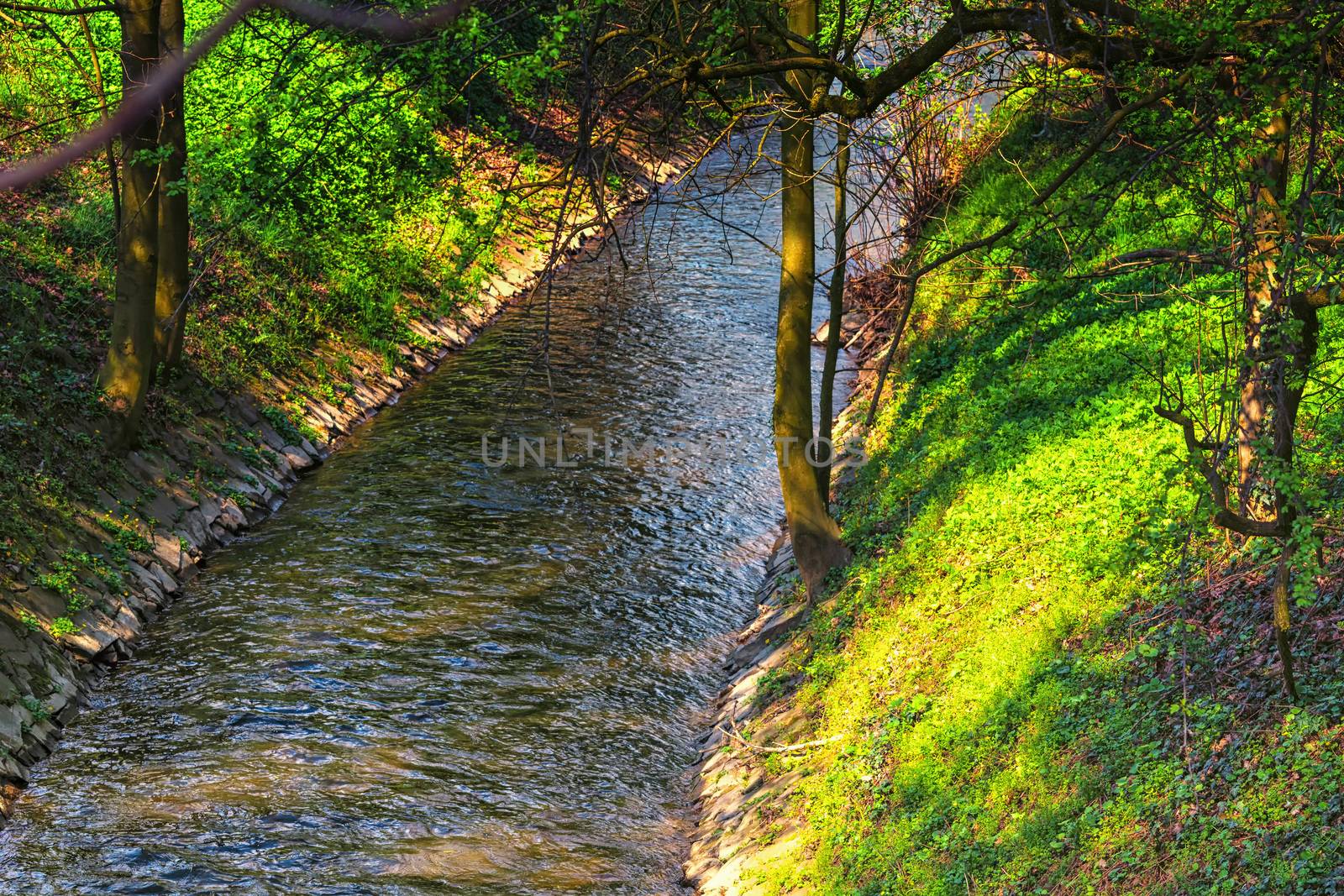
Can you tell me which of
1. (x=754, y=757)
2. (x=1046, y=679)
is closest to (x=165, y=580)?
(x=754, y=757)

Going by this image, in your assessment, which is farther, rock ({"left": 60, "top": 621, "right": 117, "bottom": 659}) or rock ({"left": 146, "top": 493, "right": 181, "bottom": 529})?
rock ({"left": 146, "top": 493, "right": 181, "bottom": 529})

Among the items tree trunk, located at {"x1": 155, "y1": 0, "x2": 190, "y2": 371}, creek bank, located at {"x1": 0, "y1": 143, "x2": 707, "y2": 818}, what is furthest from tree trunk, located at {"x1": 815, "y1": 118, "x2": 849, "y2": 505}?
tree trunk, located at {"x1": 155, "y1": 0, "x2": 190, "y2": 371}

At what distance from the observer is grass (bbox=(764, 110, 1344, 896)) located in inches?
240

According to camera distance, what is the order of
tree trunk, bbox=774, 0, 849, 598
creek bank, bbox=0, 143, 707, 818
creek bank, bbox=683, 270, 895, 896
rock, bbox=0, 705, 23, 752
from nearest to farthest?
creek bank, bbox=683, 270, 895, 896
rock, bbox=0, 705, 23, 752
creek bank, bbox=0, 143, 707, 818
tree trunk, bbox=774, 0, 849, 598

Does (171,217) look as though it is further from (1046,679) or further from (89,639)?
(1046,679)

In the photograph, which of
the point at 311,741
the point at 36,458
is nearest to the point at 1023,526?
the point at 311,741

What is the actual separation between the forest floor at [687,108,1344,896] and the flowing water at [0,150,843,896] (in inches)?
39.7

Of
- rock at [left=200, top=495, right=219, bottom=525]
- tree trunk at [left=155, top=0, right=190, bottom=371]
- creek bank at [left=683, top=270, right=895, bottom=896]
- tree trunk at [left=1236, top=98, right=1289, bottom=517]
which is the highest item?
tree trunk at [left=155, top=0, right=190, bottom=371]

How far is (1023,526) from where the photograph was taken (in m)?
→ 9.68

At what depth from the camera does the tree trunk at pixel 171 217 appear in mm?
13141

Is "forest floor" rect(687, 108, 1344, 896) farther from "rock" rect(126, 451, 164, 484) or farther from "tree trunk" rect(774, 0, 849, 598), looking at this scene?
"rock" rect(126, 451, 164, 484)

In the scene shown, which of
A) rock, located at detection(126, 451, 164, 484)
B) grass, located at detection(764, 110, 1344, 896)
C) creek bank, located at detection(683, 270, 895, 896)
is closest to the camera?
grass, located at detection(764, 110, 1344, 896)

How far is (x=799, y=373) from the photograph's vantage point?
453 inches

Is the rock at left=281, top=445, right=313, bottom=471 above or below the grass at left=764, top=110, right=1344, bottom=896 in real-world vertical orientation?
above
